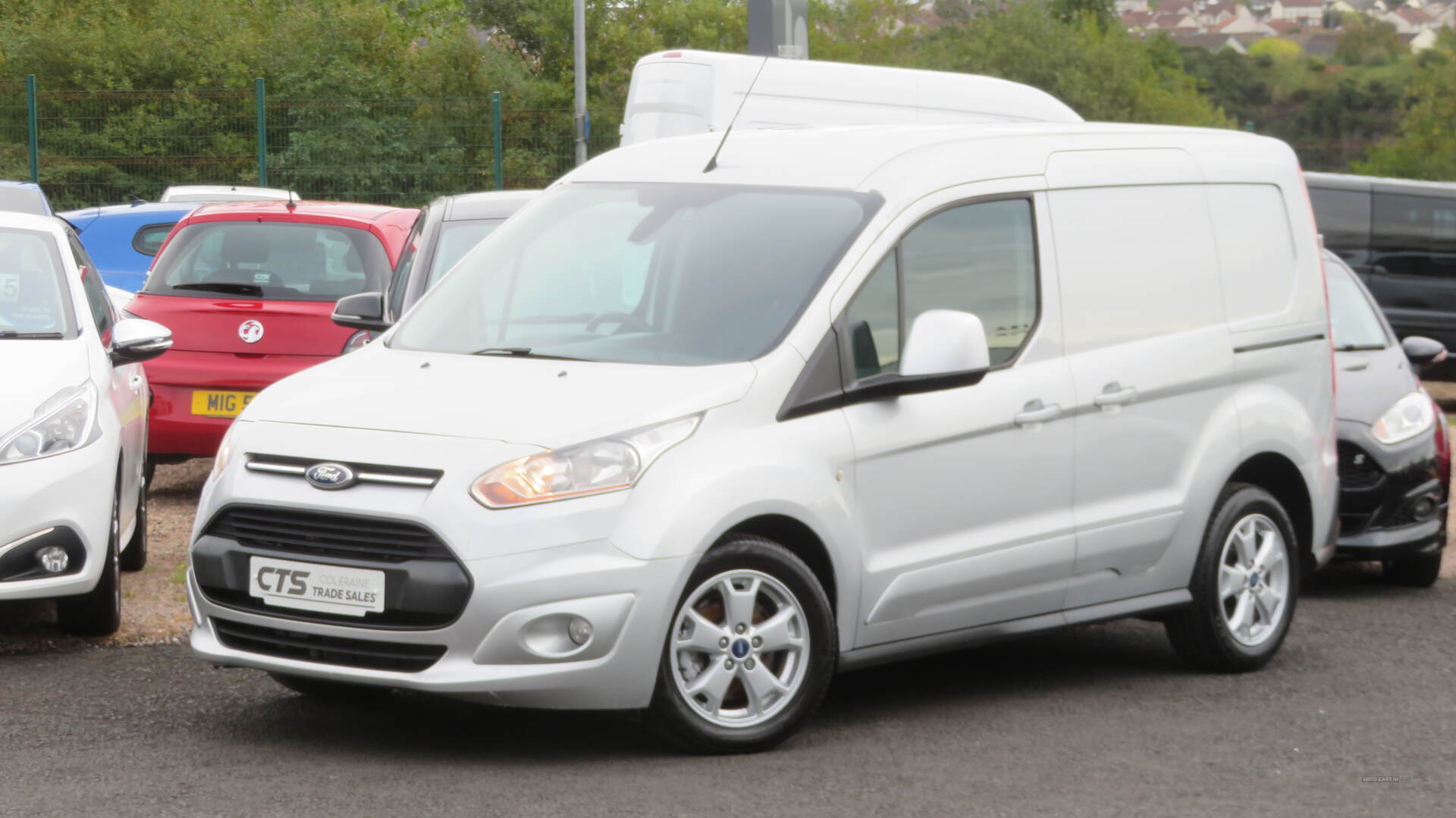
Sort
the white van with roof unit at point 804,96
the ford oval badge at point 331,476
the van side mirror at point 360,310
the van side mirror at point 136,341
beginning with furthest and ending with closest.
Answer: the white van with roof unit at point 804,96 → the van side mirror at point 360,310 → the van side mirror at point 136,341 → the ford oval badge at point 331,476

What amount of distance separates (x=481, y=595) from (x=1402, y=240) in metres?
15.0

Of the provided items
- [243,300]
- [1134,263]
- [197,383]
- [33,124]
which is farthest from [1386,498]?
[33,124]

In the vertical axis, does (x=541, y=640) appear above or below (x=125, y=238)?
below

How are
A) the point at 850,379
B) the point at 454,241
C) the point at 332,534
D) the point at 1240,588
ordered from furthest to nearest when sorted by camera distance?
the point at 454,241
the point at 1240,588
the point at 850,379
the point at 332,534

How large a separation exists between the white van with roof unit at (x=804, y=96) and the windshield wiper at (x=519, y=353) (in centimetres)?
539

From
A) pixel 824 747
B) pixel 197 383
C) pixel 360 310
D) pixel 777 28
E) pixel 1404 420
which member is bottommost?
pixel 824 747

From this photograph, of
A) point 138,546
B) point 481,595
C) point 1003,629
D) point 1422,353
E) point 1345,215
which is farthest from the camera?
point 1345,215

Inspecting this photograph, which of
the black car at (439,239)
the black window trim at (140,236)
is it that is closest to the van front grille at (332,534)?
the black car at (439,239)

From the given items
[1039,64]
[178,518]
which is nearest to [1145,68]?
[1039,64]

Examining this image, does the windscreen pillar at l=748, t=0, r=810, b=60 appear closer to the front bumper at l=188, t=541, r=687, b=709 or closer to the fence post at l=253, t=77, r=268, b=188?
the front bumper at l=188, t=541, r=687, b=709

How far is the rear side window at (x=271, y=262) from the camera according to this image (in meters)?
11.0

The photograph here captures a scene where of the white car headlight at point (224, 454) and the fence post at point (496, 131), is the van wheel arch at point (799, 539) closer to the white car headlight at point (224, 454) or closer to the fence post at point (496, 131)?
the white car headlight at point (224, 454)

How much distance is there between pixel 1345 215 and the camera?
18.4m

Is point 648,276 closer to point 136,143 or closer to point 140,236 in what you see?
point 140,236
